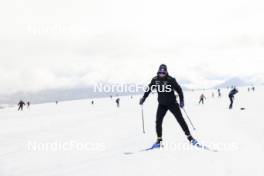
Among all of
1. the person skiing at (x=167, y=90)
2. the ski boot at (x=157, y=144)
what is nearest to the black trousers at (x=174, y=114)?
the person skiing at (x=167, y=90)

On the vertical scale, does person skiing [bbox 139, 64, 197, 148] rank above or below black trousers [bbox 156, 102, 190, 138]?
above

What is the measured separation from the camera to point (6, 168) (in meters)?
7.35

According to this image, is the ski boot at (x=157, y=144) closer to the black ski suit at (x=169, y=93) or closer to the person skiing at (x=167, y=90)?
the person skiing at (x=167, y=90)

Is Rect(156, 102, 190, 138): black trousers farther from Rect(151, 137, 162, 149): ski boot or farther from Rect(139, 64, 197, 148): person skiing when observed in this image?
Rect(151, 137, 162, 149): ski boot

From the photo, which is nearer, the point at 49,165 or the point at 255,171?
the point at 255,171

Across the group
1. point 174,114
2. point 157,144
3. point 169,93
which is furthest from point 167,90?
point 157,144

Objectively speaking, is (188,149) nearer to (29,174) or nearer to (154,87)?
(154,87)

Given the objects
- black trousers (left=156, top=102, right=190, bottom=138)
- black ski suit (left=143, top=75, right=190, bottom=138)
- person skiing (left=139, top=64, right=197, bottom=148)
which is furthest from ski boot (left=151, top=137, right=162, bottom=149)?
black ski suit (left=143, top=75, right=190, bottom=138)

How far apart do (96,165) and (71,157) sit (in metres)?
1.71

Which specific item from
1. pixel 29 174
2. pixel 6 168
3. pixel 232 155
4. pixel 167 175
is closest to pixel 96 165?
pixel 29 174

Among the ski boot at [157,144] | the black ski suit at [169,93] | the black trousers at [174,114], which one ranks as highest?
the black ski suit at [169,93]

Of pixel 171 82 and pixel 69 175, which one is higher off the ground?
pixel 171 82

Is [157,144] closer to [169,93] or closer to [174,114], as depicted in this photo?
[174,114]

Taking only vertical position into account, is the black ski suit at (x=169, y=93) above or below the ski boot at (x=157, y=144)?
above
